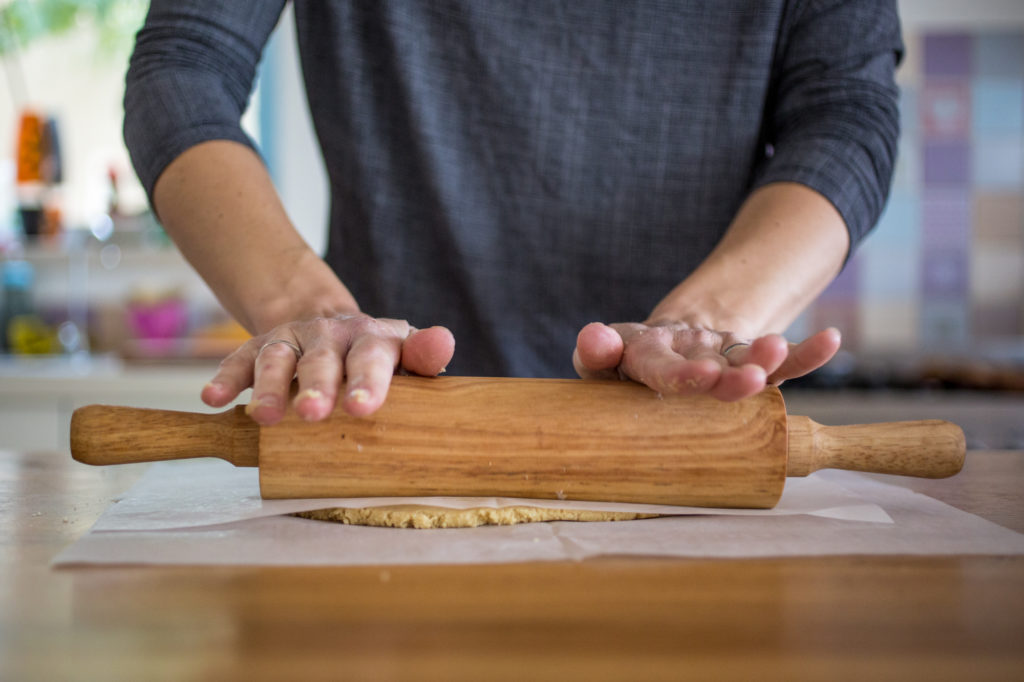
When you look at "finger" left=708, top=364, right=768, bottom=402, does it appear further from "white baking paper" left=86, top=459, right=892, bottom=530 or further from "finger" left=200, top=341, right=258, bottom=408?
"finger" left=200, top=341, right=258, bottom=408

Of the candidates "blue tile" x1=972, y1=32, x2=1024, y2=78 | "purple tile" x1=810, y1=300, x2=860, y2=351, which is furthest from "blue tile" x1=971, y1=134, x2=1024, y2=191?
"purple tile" x1=810, y1=300, x2=860, y2=351

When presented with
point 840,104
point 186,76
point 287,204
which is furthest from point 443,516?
point 287,204

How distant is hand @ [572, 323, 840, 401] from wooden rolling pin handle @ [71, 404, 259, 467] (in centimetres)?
26

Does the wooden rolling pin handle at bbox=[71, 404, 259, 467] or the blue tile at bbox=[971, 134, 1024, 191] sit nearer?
the wooden rolling pin handle at bbox=[71, 404, 259, 467]

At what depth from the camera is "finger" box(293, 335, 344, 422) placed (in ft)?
1.69

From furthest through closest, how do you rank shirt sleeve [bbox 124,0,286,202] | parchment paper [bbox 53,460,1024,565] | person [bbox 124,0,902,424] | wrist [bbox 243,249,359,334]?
person [bbox 124,0,902,424], shirt sleeve [bbox 124,0,286,202], wrist [bbox 243,249,359,334], parchment paper [bbox 53,460,1024,565]

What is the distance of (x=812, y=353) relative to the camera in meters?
0.59

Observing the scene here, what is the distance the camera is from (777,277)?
81 centimetres

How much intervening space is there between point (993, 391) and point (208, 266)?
1844 mm

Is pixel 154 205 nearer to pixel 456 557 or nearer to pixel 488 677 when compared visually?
pixel 456 557

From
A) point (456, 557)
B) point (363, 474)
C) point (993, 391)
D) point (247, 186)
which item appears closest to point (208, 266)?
point (247, 186)

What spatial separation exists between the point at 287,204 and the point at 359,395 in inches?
86.0

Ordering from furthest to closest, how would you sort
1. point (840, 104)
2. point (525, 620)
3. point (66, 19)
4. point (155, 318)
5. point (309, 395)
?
1. point (66, 19)
2. point (155, 318)
3. point (840, 104)
4. point (309, 395)
5. point (525, 620)

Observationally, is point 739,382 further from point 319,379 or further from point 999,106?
point 999,106
